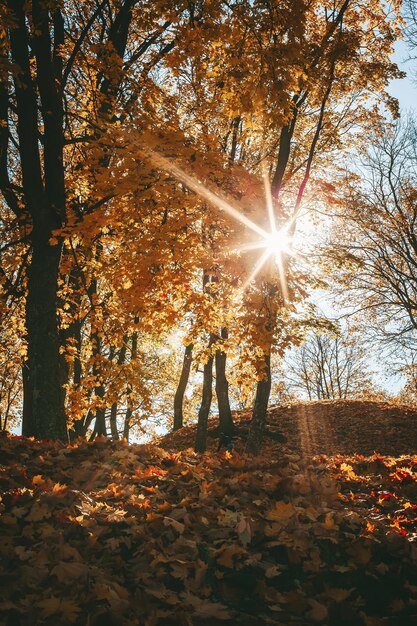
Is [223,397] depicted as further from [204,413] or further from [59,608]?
[59,608]

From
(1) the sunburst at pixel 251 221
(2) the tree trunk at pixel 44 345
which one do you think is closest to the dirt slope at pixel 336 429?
(2) the tree trunk at pixel 44 345

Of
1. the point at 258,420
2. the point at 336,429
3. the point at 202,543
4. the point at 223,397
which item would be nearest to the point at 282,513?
the point at 202,543

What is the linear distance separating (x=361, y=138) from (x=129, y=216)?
9.93 m

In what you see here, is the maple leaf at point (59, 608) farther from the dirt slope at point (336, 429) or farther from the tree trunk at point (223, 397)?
the tree trunk at point (223, 397)

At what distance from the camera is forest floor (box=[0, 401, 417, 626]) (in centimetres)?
260

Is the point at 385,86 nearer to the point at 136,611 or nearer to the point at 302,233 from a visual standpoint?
the point at 302,233

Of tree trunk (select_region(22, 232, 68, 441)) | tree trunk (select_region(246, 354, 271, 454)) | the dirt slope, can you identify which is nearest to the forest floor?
tree trunk (select_region(22, 232, 68, 441))

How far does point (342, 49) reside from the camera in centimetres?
769

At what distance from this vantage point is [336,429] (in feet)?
43.7

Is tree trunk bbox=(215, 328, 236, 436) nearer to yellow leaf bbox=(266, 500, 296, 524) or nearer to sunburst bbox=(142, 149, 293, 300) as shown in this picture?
sunburst bbox=(142, 149, 293, 300)

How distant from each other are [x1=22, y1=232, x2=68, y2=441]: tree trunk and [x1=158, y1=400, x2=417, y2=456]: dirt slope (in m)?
6.85

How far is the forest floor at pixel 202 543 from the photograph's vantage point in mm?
2604

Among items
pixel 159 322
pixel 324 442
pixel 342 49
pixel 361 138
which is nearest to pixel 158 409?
pixel 324 442

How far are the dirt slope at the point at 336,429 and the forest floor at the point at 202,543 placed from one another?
729 centimetres
